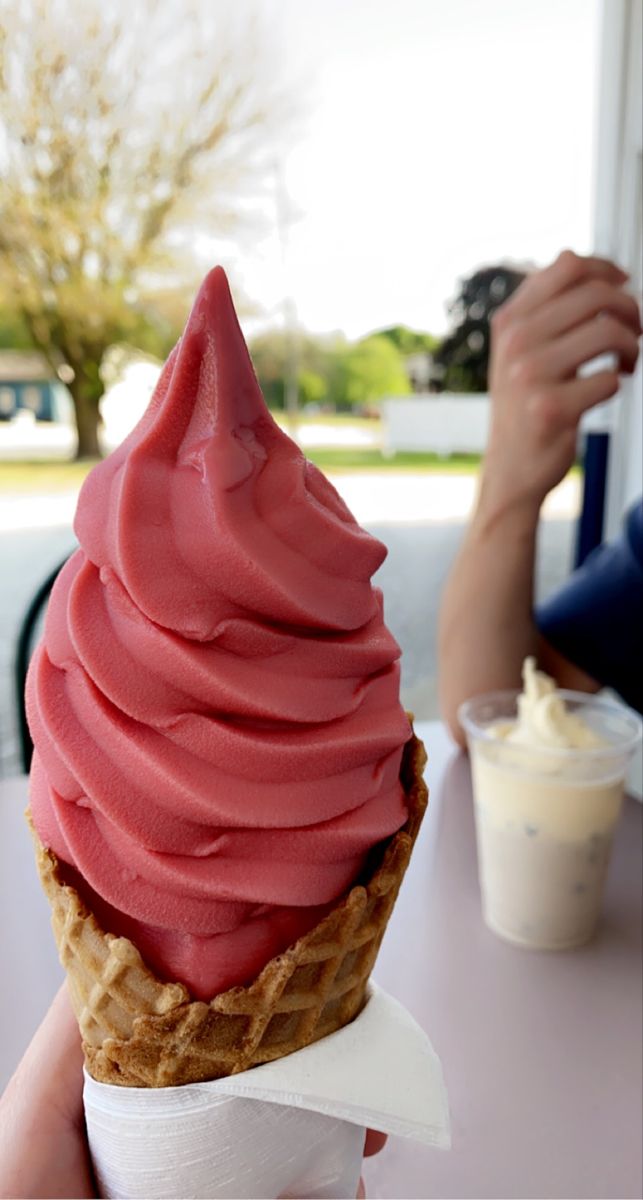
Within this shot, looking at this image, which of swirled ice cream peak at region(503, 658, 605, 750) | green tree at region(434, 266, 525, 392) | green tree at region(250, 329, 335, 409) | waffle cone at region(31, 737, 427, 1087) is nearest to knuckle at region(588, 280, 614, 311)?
swirled ice cream peak at region(503, 658, 605, 750)

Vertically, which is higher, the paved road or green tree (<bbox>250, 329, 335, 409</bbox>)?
green tree (<bbox>250, 329, 335, 409</bbox>)

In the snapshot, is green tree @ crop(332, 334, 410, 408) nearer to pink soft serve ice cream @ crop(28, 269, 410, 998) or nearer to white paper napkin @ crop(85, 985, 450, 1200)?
pink soft serve ice cream @ crop(28, 269, 410, 998)

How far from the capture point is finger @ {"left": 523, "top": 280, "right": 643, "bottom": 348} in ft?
5.43

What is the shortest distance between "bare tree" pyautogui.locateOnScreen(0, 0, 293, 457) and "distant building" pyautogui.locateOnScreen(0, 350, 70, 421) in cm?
6

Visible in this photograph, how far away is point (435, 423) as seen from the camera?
487 cm

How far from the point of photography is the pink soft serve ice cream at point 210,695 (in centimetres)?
57

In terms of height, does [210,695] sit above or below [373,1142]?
above

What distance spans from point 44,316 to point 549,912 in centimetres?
317

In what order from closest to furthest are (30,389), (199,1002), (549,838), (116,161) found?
(199,1002) < (549,838) < (116,161) < (30,389)

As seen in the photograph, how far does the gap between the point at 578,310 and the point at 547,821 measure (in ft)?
3.32

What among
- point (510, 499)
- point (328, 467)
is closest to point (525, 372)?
point (510, 499)

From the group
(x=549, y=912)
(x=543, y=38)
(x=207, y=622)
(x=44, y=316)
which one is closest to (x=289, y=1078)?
(x=207, y=622)

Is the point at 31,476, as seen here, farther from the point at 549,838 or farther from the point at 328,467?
the point at 549,838

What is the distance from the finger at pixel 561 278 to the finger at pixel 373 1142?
1.46m
